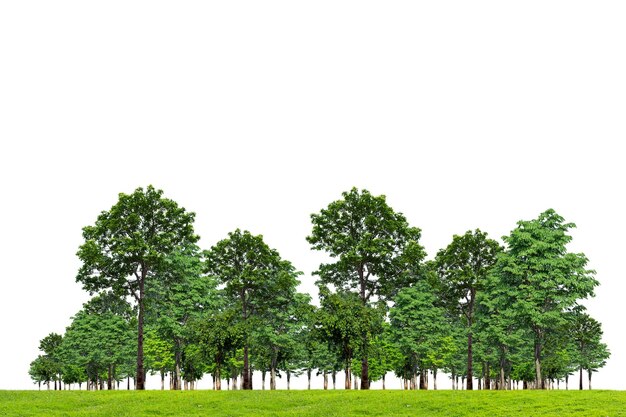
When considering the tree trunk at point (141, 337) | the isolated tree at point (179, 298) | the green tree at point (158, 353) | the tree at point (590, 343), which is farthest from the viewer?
the tree at point (590, 343)

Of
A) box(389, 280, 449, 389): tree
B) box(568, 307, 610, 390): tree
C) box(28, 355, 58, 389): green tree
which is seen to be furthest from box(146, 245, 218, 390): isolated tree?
box(568, 307, 610, 390): tree

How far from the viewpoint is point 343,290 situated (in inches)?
2697

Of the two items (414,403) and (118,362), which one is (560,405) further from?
(118,362)

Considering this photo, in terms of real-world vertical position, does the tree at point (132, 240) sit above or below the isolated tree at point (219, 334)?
above

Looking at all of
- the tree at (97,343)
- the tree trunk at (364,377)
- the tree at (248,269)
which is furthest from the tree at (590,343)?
the tree at (97,343)

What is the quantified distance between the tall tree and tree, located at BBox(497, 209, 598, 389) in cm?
843

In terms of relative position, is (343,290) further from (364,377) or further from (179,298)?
(179,298)

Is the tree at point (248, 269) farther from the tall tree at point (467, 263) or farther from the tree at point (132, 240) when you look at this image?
the tall tree at point (467, 263)

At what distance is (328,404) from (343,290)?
23.6 m

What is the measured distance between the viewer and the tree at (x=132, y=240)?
64.1 meters

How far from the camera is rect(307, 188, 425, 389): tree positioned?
221ft

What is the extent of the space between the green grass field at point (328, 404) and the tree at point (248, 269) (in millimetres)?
14998

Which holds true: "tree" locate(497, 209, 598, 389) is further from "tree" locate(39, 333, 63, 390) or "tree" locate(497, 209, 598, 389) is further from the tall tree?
"tree" locate(39, 333, 63, 390)

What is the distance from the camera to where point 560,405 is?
41.5m
